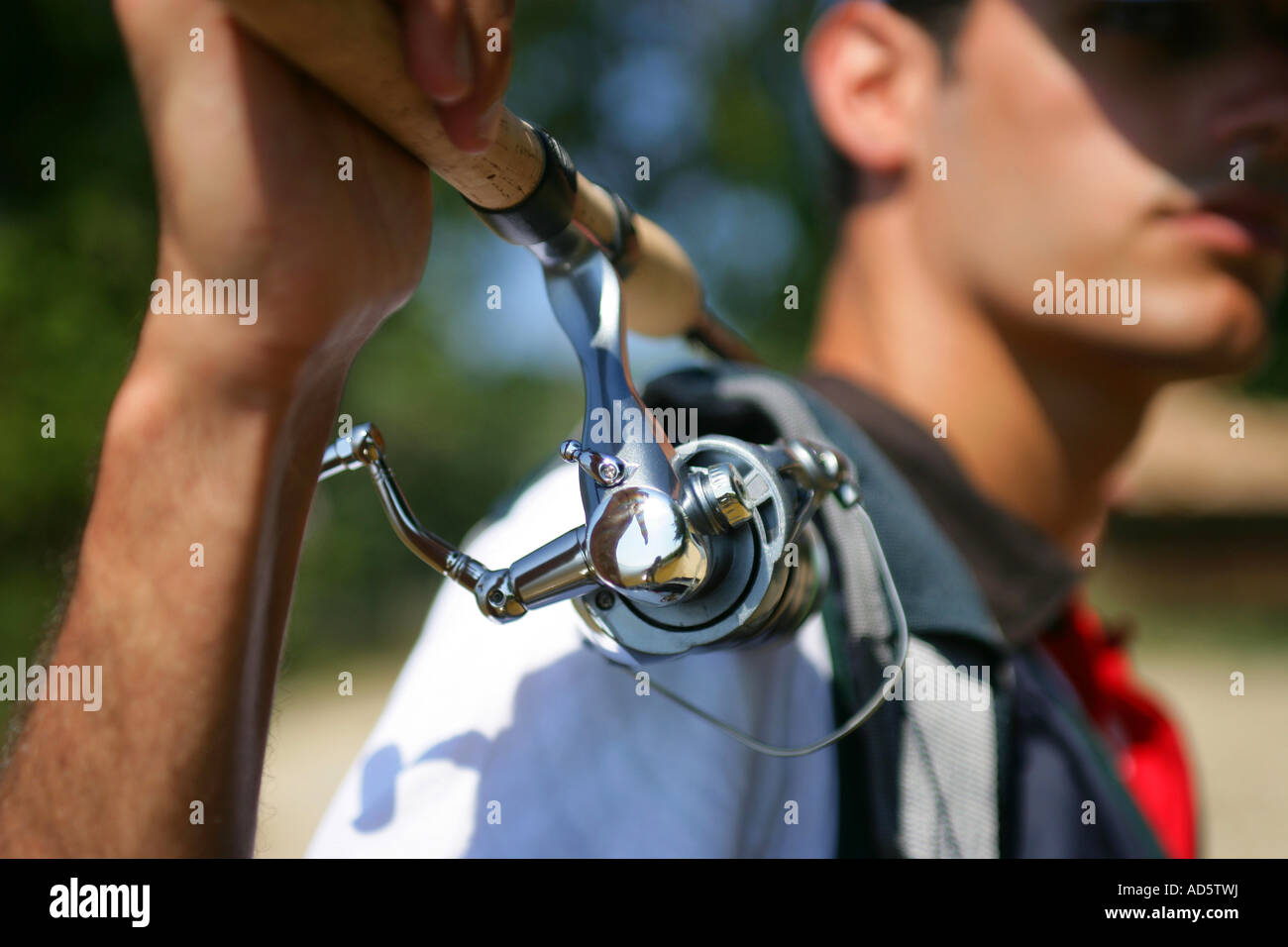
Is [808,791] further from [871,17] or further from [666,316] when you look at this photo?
[871,17]

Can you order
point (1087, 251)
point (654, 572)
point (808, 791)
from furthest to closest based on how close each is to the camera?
point (1087, 251) < point (808, 791) < point (654, 572)

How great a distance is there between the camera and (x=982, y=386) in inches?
60.9

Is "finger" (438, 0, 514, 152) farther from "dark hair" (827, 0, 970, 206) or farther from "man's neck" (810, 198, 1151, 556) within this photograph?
"dark hair" (827, 0, 970, 206)

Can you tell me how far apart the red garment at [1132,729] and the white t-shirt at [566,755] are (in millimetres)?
1065

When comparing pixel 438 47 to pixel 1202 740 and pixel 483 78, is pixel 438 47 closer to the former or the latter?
pixel 483 78

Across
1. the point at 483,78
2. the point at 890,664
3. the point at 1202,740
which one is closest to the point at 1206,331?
the point at 890,664

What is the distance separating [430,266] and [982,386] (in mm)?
9061

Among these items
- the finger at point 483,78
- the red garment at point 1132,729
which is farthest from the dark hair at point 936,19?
the finger at point 483,78

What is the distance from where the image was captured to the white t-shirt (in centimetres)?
89

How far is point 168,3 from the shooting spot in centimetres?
61

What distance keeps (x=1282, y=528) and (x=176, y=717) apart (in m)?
11.1

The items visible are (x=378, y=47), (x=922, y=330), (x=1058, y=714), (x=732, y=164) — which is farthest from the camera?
(x=732, y=164)

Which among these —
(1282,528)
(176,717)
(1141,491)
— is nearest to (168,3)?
(176,717)

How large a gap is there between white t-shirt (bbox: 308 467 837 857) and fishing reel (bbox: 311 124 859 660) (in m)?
0.11
